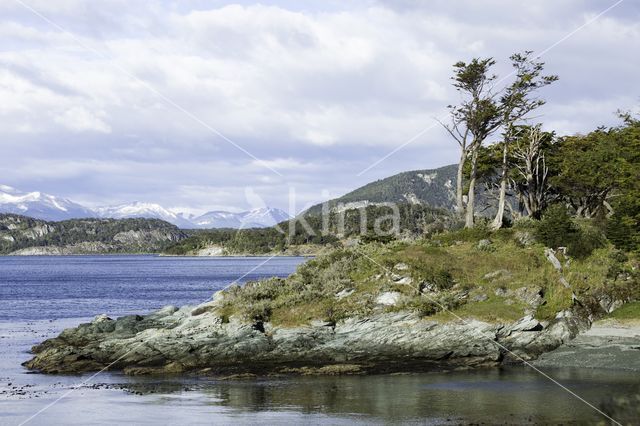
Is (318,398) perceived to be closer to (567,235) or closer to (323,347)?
(323,347)

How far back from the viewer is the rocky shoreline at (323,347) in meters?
34.9

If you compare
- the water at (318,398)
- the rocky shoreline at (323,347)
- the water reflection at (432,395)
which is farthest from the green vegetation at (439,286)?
the water at (318,398)

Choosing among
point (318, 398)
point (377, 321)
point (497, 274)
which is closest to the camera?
point (318, 398)

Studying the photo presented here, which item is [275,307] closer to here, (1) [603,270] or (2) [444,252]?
(2) [444,252]

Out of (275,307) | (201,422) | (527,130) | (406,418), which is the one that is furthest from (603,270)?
(527,130)

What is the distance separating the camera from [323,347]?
36.9m

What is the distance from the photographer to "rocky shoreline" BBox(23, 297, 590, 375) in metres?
34.9

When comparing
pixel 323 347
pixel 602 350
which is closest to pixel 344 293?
pixel 323 347

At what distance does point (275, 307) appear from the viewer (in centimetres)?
4162

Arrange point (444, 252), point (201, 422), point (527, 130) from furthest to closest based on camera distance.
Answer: point (527, 130) → point (444, 252) → point (201, 422)

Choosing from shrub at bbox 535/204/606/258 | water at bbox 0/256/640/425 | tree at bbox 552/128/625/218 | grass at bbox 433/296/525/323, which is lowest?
water at bbox 0/256/640/425

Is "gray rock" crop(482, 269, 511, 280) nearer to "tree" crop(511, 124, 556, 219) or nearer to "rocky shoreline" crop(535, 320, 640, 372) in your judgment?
"rocky shoreline" crop(535, 320, 640, 372)

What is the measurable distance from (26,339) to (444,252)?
2700 cm

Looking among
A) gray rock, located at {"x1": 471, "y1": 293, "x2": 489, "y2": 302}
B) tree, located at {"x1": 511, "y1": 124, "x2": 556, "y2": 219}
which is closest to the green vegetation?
gray rock, located at {"x1": 471, "y1": 293, "x2": 489, "y2": 302}
